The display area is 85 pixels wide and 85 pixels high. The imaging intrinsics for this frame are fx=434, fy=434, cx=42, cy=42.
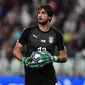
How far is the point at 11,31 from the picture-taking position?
1452 centimetres

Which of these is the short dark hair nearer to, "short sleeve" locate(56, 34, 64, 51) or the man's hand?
"short sleeve" locate(56, 34, 64, 51)

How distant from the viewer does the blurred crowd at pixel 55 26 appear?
41.7 ft

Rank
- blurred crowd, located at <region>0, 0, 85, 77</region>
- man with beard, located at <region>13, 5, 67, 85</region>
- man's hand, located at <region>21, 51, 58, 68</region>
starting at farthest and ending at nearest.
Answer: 1. blurred crowd, located at <region>0, 0, 85, 77</region>
2. man with beard, located at <region>13, 5, 67, 85</region>
3. man's hand, located at <region>21, 51, 58, 68</region>

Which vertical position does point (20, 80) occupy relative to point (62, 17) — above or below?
below

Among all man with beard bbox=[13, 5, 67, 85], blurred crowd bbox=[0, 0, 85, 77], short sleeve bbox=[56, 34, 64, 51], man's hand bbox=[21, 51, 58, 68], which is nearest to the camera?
man's hand bbox=[21, 51, 58, 68]

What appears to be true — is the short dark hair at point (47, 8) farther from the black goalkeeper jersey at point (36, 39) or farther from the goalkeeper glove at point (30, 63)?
the goalkeeper glove at point (30, 63)

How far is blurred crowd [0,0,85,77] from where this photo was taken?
1270 centimetres

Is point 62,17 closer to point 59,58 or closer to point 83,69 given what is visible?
point 83,69

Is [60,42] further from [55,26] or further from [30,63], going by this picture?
[55,26]

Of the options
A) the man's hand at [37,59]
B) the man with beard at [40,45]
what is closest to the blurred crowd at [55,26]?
the man with beard at [40,45]

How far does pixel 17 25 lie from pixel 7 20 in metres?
0.58

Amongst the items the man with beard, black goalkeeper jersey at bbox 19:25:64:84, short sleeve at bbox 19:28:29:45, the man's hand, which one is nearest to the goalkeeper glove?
the man's hand

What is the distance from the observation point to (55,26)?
14.6 metres

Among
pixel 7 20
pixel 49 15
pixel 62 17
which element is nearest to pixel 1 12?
pixel 7 20
